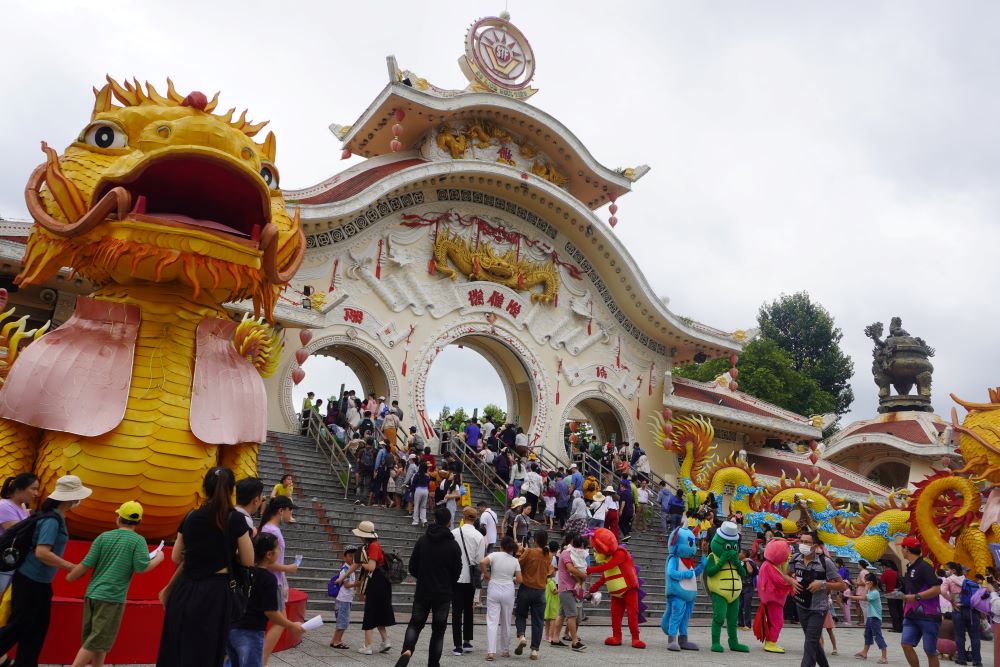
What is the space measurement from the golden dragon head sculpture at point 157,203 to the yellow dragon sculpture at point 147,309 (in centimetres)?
1

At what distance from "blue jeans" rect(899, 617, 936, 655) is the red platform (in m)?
6.95

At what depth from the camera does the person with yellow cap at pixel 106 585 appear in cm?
469

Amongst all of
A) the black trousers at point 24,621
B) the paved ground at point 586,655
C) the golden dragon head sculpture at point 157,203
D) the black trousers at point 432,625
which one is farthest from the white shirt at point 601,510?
the black trousers at point 24,621

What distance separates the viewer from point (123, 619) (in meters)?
5.62

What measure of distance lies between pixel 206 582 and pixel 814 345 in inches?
1502

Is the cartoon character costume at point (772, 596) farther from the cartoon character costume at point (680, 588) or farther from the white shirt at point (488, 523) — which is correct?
the white shirt at point (488, 523)

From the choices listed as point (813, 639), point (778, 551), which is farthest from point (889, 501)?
point (813, 639)

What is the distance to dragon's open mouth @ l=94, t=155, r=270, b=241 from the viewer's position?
19.6 feet

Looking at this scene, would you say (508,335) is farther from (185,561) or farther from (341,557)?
(185,561)

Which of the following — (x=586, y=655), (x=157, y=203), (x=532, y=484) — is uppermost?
(x=157, y=203)

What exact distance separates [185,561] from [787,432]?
2032cm

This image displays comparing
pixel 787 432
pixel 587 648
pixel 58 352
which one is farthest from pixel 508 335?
pixel 58 352

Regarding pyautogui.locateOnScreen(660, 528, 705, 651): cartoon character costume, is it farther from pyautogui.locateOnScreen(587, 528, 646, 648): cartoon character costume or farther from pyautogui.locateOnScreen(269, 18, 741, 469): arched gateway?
pyautogui.locateOnScreen(269, 18, 741, 469): arched gateway

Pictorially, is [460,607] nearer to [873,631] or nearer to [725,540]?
[725,540]
